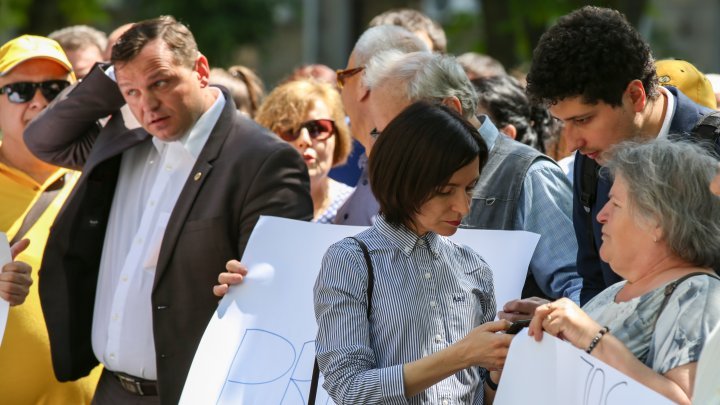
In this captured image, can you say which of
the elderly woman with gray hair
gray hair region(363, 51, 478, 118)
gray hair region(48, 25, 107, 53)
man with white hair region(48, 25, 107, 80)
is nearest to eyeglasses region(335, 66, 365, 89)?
gray hair region(363, 51, 478, 118)

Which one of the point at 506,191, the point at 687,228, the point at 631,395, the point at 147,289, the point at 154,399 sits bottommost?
the point at 154,399

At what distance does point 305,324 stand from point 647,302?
1.52 metres

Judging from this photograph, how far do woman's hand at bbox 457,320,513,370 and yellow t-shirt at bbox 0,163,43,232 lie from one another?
326 cm

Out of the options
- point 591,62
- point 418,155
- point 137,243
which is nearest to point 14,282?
point 137,243

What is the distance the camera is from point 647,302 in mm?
2967

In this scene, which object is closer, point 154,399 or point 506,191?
point 506,191

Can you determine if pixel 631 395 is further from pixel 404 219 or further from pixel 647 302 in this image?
pixel 404 219

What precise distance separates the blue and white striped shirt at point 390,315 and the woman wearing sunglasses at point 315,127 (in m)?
2.94

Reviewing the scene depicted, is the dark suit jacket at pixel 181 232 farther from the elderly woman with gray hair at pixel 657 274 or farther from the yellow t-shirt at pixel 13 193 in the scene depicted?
the elderly woman with gray hair at pixel 657 274

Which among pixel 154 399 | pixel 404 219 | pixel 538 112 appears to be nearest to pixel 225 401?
pixel 154 399

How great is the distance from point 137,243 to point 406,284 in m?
1.79

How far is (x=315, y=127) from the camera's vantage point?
6.43 meters

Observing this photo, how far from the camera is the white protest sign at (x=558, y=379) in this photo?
279 centimetres

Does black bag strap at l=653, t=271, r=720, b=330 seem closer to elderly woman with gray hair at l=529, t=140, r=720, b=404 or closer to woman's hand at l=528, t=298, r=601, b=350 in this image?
elderly woman with gray hair at l=529, t=140, r=720, b=404
